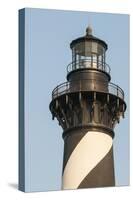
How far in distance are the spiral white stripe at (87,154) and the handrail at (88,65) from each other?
2.58ft

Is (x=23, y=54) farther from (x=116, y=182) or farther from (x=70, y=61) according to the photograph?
(x=116, y=182)

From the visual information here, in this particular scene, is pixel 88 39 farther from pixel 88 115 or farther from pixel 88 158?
pixel 88 158

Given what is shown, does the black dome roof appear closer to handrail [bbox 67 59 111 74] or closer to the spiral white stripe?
handrail [bbox 67 59 111 74]

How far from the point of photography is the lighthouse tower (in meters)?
12.2

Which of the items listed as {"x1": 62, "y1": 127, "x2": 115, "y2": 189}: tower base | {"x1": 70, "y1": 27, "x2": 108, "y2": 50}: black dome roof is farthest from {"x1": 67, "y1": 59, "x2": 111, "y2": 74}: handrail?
{"x1": 62, "y1": 127, "x2": 115, "y2": 189}: tower base

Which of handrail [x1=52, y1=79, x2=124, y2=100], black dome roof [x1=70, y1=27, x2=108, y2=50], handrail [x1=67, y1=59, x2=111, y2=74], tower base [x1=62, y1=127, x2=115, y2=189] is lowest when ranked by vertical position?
tower base [x1=62, y1=127, x2=115, y2=189]

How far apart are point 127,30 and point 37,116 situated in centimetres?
159

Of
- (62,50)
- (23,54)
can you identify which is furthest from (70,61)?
(23,54)

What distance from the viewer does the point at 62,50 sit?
11992 millimetres

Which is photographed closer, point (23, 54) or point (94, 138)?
point (23, 54)

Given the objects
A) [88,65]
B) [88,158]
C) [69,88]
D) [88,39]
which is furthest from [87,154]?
[88,39]

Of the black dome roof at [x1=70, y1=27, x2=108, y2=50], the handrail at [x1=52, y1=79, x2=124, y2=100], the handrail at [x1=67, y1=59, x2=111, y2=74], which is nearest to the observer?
the handrail at [x1=52, y1=79, x2=124, y2=100]

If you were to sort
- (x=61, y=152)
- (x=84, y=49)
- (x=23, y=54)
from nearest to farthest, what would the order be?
(x=23, y=54)
(x=61, y=152)
(x=84, y=49)

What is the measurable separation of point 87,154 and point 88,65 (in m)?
1.17
